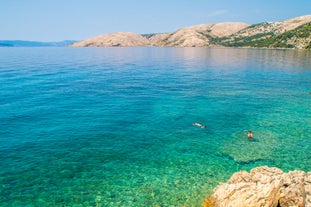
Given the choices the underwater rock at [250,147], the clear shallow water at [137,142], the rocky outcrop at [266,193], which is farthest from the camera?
the underwater rock at [250,147]

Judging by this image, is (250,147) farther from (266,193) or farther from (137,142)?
(266,193)

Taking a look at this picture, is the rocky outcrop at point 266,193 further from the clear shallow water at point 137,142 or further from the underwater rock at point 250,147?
A: the underwater rock at point 250,147

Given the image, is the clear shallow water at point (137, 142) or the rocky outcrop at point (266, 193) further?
the clear shallow water at point (137, 142)

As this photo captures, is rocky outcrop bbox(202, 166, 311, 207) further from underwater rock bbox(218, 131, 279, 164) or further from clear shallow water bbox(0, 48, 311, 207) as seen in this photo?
underwater rock bbox(218, 131, 279, 164)

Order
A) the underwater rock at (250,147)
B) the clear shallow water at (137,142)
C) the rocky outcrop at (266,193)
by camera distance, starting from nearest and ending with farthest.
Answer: the rocky outcrop at (266,193), the clear shallow water at (137,142), the underwater rock at (250,147)

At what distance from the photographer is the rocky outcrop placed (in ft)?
52.4

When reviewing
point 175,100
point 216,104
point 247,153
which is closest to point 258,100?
point 216,104

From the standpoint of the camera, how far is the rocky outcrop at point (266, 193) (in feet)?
52.4

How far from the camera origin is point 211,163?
28250 millimetres

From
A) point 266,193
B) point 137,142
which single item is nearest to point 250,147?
point 137,142

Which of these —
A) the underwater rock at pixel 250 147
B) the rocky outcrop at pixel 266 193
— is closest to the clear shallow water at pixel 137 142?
the underwater rock at pixel 250 147

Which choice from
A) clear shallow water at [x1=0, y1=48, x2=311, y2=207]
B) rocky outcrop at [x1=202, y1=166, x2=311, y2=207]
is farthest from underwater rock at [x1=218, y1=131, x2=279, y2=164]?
rocky outcrop at [x1=202, y1=166, x2=311, y2=207]

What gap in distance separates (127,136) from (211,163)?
13096 millimetres

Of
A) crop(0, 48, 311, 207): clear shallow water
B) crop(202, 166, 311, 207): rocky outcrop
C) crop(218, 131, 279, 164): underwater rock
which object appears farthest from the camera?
crop(218, 131, 279, 164): underwater rock
